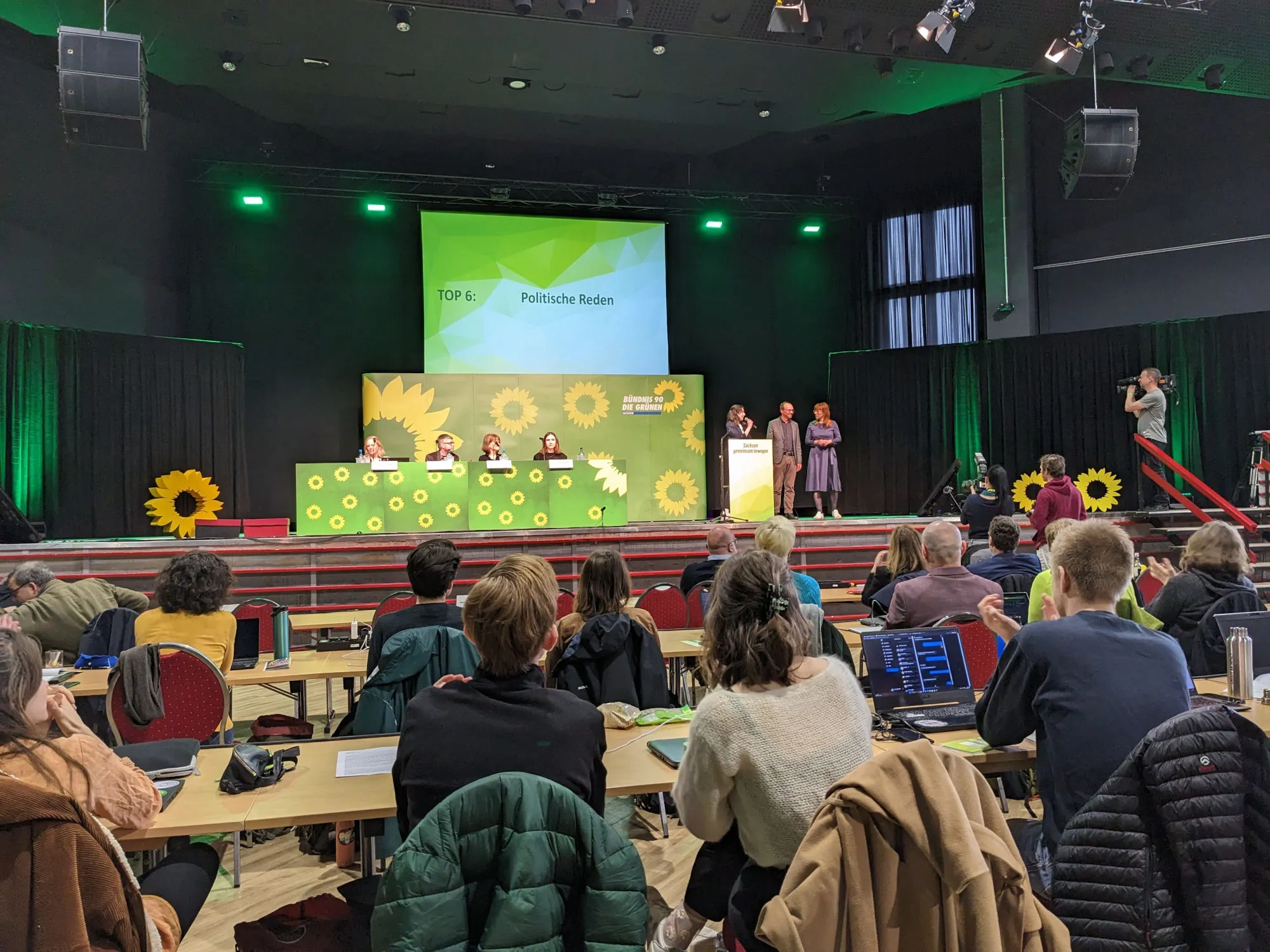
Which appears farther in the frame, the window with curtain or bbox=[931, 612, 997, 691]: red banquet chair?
the window with curtain

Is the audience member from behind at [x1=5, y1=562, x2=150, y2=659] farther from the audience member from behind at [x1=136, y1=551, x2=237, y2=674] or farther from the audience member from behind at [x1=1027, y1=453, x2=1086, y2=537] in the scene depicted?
the audience member from behind at [x1=1027, y1=453, x2=1086, y2=537]

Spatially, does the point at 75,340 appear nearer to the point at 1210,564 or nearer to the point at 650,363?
the point at 650,363

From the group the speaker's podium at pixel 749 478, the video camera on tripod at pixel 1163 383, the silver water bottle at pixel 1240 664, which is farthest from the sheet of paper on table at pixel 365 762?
the video camera on tripod at pixel 1163 383

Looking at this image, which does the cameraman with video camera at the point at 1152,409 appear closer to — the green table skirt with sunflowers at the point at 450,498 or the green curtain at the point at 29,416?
the green table skirt with sunflowers at the point at 450,498

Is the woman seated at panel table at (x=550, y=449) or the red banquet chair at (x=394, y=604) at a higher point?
the woman seated at panel table at (x=550, y=449)

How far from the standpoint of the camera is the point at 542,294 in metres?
11.8

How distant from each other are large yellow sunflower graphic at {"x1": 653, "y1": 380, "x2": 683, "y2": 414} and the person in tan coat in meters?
10.7

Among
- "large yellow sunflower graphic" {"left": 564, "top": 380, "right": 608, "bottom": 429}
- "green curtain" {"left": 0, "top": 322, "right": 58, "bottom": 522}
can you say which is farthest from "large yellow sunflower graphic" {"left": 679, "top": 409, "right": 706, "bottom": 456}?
"green curtain" {"left": 0, "top": 322, "right": 58, "bottom": 522}

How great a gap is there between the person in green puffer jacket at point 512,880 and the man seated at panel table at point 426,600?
1730mm

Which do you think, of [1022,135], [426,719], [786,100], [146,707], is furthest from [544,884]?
Result: [1022,135]

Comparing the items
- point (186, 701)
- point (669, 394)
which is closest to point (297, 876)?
point (186, 701)

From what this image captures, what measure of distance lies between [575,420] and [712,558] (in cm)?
678

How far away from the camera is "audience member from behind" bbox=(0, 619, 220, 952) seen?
1.23 m

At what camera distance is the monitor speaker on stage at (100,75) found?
609 centimetres
